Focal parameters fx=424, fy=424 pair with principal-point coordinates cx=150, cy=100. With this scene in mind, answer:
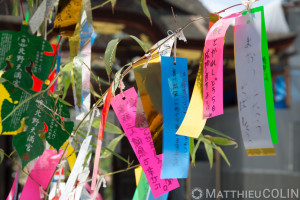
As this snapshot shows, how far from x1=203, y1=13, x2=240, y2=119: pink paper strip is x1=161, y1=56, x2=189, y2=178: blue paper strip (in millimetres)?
36

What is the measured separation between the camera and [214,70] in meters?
0.42

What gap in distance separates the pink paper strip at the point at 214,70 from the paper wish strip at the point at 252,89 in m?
0.02

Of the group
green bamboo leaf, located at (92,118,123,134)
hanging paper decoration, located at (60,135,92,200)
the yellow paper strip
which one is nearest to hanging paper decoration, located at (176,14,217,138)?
the yellow paper strip

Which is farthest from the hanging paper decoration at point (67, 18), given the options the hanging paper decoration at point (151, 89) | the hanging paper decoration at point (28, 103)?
the hanging paper decoration at point (151, 89)

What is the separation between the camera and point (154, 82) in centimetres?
48

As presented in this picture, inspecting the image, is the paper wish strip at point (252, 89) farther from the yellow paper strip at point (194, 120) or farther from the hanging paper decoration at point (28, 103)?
the hanging paper decoration at point (28, 103)

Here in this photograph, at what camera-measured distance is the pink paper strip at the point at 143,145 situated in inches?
19.6

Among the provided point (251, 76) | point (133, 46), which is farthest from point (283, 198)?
Result: point (251, 76)

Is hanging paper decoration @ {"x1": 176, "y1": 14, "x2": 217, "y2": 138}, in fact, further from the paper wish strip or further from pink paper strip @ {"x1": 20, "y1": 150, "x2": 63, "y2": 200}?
pink paper strip @ {"x1": 20, "y1": 150, "x2": 63, "y2": 200}

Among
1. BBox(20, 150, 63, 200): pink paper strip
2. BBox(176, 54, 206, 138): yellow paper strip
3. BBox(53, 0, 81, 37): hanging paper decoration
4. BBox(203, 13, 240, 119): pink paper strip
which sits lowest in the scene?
BBox(20, 150, 63, 200): pink paper strip

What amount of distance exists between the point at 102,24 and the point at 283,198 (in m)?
0.95

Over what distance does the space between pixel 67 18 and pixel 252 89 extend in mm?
301

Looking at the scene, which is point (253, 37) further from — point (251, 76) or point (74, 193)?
point (74, 193)

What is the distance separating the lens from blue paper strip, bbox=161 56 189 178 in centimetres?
44
